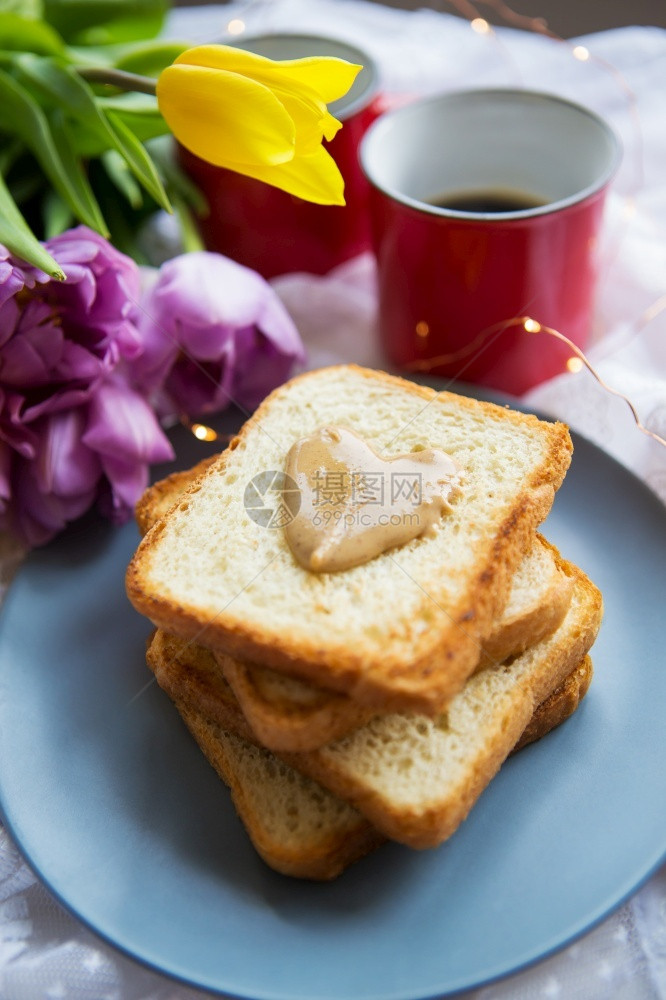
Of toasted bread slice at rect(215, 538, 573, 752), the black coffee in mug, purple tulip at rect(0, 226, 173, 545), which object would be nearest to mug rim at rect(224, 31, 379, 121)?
the black coffee in mug

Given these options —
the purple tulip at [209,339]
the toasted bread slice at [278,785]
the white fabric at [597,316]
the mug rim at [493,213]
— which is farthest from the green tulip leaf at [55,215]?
the toasted bread slice at [278,785]

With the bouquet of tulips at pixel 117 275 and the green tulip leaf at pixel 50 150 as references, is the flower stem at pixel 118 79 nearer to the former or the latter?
the bouquet of tulips at pixel 117 275

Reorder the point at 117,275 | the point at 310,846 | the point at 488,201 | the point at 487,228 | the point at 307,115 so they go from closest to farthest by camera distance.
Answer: the point at 310,846 < the point at 307,115 < the point at 117,275 < the point at 487,228 < the point at 488,201

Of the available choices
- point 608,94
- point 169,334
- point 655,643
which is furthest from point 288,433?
point 608,94

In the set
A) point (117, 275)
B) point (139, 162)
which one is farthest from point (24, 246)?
point (139, 162)

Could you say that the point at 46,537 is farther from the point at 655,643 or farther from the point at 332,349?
the point at 655,643

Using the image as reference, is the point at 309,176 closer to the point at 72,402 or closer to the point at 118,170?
the point at 72,402

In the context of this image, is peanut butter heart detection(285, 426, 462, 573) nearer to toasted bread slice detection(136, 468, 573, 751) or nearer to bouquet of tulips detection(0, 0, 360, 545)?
toasted bread slice detection(136, 468, 573, 751)
